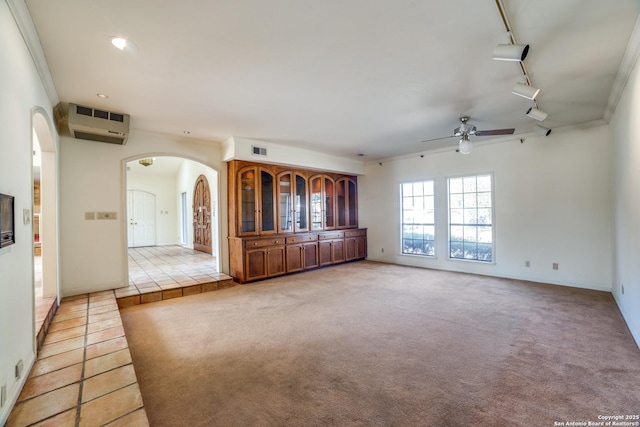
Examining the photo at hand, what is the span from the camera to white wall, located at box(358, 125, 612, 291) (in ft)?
14.5

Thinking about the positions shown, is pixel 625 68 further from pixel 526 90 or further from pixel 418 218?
pixel 418 218

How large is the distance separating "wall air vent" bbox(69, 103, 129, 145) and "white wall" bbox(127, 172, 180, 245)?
6.87 meters

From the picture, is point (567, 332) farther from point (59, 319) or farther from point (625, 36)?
point (59, 319)

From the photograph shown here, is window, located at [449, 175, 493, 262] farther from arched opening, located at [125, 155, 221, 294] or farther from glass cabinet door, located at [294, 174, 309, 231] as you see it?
arched opening, located at [125, 155, 221, 294]

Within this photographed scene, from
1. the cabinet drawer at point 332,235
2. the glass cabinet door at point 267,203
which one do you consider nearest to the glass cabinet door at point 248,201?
the glass cabinet door at point 267,203

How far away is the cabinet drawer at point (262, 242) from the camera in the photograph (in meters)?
5.20

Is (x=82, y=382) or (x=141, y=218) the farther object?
(x=141, y=218)

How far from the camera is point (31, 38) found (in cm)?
211

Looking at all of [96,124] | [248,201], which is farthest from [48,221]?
[248,201]

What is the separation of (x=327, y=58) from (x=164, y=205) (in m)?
9.95

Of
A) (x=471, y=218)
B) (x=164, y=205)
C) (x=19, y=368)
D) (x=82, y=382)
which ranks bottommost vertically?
(x=82, y=382)

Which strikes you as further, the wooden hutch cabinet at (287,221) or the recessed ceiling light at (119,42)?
the wooden hutch cabinet at (287,221)

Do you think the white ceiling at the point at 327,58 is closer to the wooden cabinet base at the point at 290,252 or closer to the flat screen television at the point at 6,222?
the flat screen television at the point at 6,222

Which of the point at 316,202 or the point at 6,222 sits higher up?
the point at 316,202
